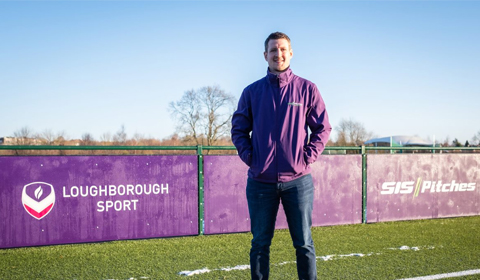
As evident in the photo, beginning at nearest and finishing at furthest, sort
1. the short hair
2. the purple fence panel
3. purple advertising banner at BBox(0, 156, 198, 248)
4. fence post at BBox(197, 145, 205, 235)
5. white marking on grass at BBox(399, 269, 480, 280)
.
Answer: the short hair → white marking on grass at BBox(399, 269, 480, 280) → purple advertising banner at BBox(0, 156, 198, 248) → fence post at BBox(197, 145, 205, 235) → the purple fence panel

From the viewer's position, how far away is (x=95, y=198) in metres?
5.97

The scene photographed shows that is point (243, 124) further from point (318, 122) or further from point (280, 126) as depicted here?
point (318, 122)

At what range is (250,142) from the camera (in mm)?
3164

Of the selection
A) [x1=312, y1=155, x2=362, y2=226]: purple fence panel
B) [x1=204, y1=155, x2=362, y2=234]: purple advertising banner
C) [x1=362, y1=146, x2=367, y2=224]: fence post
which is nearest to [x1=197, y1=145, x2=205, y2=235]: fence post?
[x1=204, y1=155, x2=362, y2=234]: purple advertising banner

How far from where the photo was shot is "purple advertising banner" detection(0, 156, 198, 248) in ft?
18.5

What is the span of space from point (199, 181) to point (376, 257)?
2883 millimetres

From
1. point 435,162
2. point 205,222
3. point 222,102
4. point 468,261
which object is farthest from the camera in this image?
point 222,102

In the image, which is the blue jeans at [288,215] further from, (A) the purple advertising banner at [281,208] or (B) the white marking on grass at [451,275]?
(A) the purple advertising banner at [281,208]

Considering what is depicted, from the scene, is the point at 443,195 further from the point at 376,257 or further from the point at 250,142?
the point at 250,142

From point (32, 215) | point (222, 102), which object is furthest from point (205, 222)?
point (222, 102)

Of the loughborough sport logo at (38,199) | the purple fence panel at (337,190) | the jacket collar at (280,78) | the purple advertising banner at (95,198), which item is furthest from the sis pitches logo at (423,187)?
the loughborough sport logo at (38,199)

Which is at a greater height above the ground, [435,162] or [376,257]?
[435,162]

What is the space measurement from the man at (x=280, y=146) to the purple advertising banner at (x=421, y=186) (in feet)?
16.4

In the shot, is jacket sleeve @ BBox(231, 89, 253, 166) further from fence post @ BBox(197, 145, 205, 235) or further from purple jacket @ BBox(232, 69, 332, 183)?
fence post @ BBox(197, 145, 205, 235)
